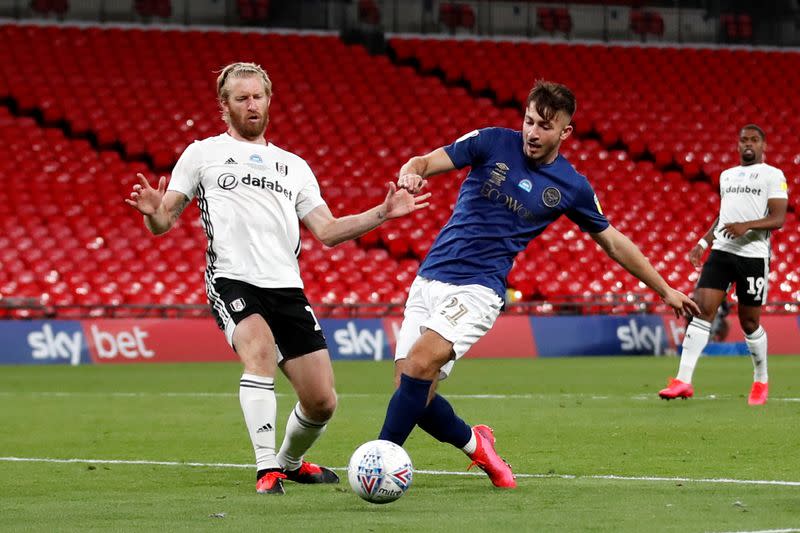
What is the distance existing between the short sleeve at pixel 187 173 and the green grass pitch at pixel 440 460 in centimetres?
161

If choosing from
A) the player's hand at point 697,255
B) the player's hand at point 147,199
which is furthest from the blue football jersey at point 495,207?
the player's hand at point 697,255

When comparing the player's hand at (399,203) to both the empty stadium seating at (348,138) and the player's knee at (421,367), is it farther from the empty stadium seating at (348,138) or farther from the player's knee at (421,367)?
the empty stadium seating at (348,138)

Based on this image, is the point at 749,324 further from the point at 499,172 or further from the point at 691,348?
the point at 499,172

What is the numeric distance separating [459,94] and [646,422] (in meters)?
19.8

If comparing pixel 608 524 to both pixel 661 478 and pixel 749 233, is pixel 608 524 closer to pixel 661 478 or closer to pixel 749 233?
pixel 661 478

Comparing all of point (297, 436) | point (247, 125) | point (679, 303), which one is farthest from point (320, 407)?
point (679, 303)

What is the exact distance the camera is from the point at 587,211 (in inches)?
312

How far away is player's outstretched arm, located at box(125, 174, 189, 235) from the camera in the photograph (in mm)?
7227

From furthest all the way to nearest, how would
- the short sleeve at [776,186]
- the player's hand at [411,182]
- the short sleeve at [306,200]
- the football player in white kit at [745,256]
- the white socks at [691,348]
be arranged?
the short sleeve at [776,186] < the football player in white kit at [745,256] < the white socks at [691,348] < the short sleeve at [306,200] < the player's hand at [411,182]

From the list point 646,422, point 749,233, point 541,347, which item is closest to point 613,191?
point 541,347

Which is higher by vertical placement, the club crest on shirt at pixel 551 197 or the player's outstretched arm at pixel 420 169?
the player's outstretched arm at pixel 420 169

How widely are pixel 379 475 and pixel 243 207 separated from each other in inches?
70.3

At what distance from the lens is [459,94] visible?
3056 cm

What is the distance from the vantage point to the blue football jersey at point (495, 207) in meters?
7.65
